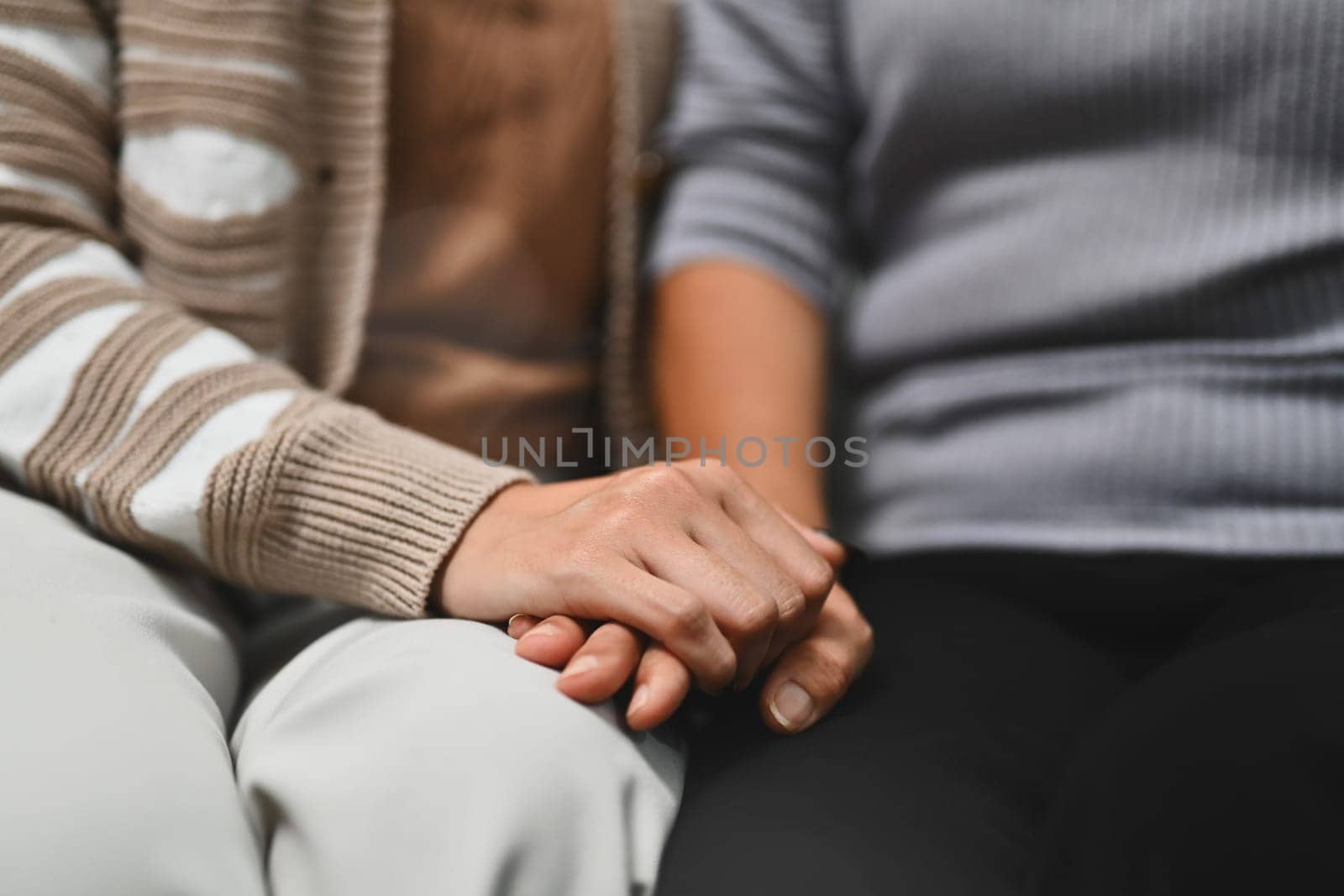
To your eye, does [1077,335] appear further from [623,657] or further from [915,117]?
[623,657]

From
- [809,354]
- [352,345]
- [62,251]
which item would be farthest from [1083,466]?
[62,251]

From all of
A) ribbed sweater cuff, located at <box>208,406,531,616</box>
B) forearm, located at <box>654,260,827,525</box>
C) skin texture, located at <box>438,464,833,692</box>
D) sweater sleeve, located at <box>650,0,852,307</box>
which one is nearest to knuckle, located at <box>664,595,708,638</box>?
skin texture, located at <box>438,464,833,692</box>

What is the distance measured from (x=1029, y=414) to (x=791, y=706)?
270 mm

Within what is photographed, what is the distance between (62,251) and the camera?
0.46 metres

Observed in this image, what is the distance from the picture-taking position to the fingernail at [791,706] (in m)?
0.40

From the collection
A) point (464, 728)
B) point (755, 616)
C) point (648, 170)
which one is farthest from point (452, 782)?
point (648, 170)

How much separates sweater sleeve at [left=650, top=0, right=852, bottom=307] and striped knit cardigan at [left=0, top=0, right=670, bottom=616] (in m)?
0.23

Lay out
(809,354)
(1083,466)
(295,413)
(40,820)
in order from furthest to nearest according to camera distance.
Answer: (809,354)
(1083,466)
(295,413)
(40,820)

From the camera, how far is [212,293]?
1.69ft

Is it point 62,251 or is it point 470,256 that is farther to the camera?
point 470,256

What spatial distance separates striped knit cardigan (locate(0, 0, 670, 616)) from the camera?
0.43 meters

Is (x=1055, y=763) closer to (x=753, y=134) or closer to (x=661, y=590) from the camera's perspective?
(x=661, y=590)

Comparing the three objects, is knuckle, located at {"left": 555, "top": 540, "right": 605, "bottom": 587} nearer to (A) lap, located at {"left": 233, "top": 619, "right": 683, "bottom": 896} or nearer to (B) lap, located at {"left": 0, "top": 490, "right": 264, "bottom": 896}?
(A) lap, located at {"left": 233, "top": 619, "right": 683, "bottom": 896}

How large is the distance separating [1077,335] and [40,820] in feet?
1.75
